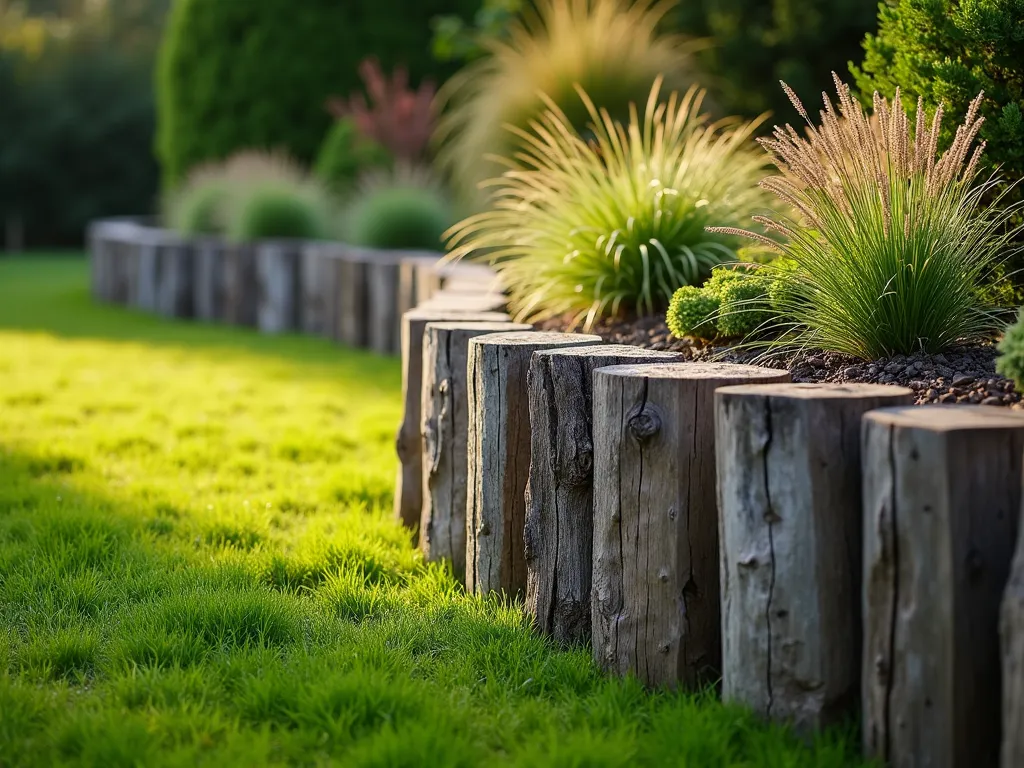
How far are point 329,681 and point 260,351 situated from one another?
5.19 meters

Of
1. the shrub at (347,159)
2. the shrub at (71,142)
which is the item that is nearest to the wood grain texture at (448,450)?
the shrub at (347,159)

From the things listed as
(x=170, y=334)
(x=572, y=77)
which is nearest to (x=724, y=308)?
(x=572, y=77)

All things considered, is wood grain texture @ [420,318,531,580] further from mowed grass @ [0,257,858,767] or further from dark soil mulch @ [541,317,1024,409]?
dark soil mulch @ [541,317,1024,409]

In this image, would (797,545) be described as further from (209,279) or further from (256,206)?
(209,279)

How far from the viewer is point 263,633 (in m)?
2.55

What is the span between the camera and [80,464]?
4160 millimetres

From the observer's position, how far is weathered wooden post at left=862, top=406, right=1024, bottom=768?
1841 millimetres

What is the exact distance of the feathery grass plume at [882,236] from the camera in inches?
103

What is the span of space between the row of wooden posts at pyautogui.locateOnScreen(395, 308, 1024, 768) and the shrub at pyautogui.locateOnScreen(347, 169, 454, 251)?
5.49 m

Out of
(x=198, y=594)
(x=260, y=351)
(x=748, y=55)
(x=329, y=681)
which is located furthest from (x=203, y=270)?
(x=329, y=681)

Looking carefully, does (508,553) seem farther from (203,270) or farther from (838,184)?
(203,270)

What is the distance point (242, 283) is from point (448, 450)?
18.9ft

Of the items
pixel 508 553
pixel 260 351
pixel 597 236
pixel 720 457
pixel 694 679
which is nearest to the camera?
pixel 720 457

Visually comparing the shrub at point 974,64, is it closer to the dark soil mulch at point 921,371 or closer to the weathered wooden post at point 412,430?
the dark soil mulch at point 921,371
